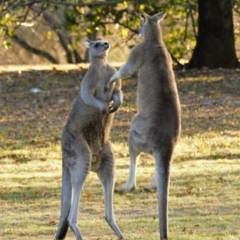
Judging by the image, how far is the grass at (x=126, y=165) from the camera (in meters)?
8.73

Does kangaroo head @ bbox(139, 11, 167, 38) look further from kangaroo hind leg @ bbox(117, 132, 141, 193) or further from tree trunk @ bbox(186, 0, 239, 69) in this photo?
tree trunk @ bbox(186, 0, 239, 69)

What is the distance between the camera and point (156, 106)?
8.21m

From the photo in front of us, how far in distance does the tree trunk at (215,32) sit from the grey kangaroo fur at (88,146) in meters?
13.5

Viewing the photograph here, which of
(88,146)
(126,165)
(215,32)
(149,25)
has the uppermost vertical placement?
(149,25)

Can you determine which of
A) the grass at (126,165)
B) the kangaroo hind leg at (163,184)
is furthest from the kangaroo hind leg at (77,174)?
the kangaroo hind leg at (163,184)

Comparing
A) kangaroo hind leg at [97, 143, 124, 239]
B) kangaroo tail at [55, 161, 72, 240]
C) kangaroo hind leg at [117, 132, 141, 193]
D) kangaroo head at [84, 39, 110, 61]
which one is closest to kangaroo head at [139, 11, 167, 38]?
kangaroo head at [84, 39, 110, 61]

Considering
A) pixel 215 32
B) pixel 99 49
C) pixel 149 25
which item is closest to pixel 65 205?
pixel 99 49

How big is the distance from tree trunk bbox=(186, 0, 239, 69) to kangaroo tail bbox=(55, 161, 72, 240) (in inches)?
544

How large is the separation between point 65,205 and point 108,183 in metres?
0.41

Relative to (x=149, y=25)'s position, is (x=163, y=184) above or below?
below

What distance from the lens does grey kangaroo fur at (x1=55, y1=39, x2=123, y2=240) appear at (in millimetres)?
7711

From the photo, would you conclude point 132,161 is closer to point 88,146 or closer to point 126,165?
point 88,146

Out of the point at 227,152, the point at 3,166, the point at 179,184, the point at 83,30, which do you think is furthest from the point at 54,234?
the point at 83,30

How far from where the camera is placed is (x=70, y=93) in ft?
65.7
